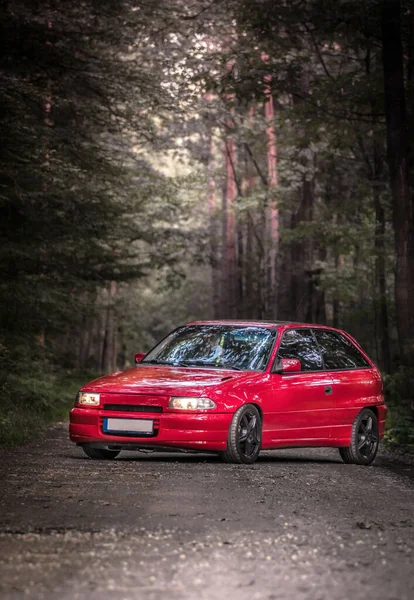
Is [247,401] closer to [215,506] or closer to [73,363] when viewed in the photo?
[215,506]

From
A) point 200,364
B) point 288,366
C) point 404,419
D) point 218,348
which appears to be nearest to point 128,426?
point 200,364

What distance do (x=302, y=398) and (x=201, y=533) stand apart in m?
5.57

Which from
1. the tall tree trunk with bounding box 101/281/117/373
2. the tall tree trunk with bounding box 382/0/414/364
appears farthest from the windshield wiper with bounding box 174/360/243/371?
the tall tree trunk with bounding box 101/281/117/373

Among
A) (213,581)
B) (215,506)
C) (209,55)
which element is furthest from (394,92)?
(213,581)

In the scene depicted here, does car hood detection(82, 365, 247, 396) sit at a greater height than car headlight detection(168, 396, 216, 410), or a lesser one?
greater

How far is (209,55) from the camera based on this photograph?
2012 cm

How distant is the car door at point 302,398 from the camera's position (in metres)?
11.3

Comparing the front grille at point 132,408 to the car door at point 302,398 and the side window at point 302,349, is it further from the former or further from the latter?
the side window at point 302,349

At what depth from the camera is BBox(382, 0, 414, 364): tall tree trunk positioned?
16859 millimetres

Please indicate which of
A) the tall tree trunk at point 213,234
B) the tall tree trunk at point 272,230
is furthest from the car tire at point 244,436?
the tall tree trunk at point 213,234

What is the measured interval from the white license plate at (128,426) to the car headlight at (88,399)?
0.85 feet

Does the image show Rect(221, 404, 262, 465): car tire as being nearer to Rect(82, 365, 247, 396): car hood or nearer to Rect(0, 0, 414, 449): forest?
Rect(82, 365, 247, 396): car hood

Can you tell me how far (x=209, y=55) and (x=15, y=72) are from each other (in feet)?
18.1

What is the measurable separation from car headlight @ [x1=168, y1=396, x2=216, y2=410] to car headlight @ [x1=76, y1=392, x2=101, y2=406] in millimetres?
873
